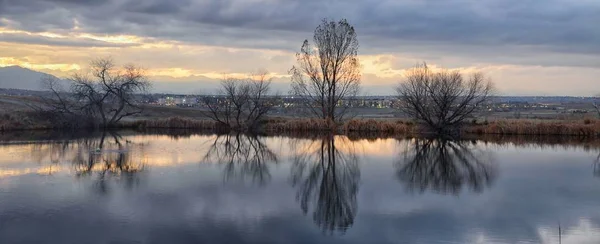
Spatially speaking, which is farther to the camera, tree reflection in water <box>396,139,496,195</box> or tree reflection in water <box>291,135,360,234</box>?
tree reflection in water <box>396,139,496,195</box>

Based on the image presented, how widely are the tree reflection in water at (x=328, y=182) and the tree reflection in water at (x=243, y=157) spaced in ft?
3.26

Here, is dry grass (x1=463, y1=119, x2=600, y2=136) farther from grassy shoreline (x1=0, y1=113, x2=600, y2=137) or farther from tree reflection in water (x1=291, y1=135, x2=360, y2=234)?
tree reflection in water (x1=291, y1=135, x2=360, y2=234)

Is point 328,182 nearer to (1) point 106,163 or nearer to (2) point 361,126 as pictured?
(1) point 106,163

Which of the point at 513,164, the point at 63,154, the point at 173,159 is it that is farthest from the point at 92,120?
the point at 513,164

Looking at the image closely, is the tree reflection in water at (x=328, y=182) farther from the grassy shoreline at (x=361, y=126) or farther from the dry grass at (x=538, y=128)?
the dry grass at (x=538, y=128)

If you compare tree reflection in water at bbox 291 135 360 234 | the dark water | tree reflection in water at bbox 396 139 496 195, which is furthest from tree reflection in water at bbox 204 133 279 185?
tree reflection in water at bbox 396 139 496 195

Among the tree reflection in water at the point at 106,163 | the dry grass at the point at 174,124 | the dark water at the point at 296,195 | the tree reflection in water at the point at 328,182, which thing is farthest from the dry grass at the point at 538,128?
the tree reflection in water at the point at 106,163

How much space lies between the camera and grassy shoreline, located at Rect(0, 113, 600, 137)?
31641mm

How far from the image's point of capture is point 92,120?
36.6 meters

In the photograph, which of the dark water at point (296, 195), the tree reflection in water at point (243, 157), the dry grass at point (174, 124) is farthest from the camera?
the dry grass at point (174, 124)

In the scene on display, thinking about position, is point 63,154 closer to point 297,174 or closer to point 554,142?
point 297,174

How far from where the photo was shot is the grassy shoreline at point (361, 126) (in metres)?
31.6

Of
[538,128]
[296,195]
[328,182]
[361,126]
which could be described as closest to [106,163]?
[328,182]

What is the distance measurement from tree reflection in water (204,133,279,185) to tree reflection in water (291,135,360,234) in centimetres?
99
